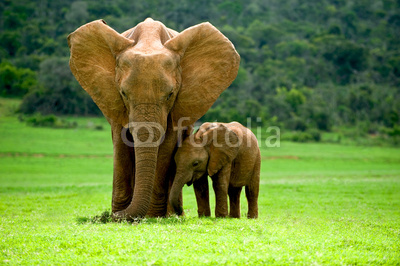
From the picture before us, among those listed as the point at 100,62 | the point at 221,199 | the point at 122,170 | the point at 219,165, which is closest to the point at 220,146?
the point at 219,165

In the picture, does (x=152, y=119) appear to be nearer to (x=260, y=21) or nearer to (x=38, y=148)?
(x=38, y=148)

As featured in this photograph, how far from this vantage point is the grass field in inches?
244

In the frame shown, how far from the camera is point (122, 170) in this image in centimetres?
916

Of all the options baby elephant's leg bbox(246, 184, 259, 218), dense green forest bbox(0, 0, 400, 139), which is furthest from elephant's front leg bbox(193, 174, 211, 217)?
dense green forest bbox(0, 0, 400, 139)

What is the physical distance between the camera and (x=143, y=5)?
9244 centimetres

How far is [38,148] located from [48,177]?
26.7 ft

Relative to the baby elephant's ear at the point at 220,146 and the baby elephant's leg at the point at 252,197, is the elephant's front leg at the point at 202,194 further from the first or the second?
the baby elephant's leg at the point at 252,197

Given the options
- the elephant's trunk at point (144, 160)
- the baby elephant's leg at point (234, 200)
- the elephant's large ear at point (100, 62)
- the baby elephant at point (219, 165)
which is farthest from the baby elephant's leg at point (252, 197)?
the elephant's large ear at point (100, 62)

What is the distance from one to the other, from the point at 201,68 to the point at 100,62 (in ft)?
5.66

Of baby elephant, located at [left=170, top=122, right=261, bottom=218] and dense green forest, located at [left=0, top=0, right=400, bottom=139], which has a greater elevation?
dense green forest, located at [left=0, top=0, right=400, bottom=139]

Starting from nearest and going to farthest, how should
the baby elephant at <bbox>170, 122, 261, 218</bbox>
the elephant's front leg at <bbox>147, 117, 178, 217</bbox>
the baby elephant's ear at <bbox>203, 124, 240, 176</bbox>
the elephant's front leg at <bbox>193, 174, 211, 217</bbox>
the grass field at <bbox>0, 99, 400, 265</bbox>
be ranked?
the grass field at <bbox>0, 99, 400, 265</bbox>
the elephant's front leg at <bbox>147, 117, 178, 217</bbox>
the baby elephant at <bbox>170, 122, 261, 218</bbox>
the baby elephant's ear at <bbox>203, 124, 240, 176</bbox>
the elephant's front leg at <bbox>193, 174, 211, 217</bbox>

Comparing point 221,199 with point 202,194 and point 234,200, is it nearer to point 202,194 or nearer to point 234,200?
point 202,194

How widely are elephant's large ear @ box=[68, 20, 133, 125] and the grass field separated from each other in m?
1.93

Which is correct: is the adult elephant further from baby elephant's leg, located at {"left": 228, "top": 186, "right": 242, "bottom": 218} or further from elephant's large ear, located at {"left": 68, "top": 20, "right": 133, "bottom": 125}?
baby elephant's leg, located at {"left": 228, "top": 186, "right": 242, "bottom": 218}
